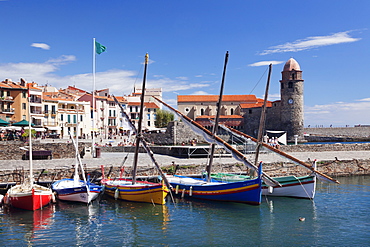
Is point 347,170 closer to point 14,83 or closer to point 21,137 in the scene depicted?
point 21,137

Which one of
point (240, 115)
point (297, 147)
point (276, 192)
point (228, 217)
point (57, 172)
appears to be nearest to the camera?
point (228, 217)

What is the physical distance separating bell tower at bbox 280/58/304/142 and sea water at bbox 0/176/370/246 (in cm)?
7466

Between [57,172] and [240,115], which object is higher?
[240,115]

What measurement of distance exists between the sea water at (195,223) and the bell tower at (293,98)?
74.7 m

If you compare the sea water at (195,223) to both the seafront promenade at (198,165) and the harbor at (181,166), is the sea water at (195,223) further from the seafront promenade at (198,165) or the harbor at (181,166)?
the seafront promenade at (198,165)

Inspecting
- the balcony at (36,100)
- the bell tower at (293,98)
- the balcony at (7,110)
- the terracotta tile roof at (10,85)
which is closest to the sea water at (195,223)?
the balcony at (7,110)

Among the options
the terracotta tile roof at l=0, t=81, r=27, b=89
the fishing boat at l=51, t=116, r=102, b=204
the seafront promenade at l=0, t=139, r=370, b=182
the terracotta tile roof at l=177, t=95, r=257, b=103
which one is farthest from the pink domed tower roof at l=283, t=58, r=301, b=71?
the fishing boat at l=51, t=116, r=102, b=204

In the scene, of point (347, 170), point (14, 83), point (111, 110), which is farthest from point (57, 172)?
point (111, 110)

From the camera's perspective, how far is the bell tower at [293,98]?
96.7 meters

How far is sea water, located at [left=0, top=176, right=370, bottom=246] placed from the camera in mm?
15977

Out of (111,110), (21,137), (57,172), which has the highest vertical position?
(111,110)

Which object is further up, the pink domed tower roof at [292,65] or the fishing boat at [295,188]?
the pink domed tower roof at [292,65]

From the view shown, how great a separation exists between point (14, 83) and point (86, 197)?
47104 mm

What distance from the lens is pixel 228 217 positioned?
1991 cm
